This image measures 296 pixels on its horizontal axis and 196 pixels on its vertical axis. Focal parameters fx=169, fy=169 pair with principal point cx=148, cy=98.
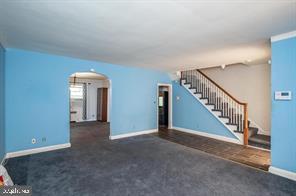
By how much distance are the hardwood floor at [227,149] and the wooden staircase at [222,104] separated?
0.60 meters

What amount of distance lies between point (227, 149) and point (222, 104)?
1.91 m

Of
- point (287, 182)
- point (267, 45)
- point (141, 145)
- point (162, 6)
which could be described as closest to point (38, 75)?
point (141, 145)

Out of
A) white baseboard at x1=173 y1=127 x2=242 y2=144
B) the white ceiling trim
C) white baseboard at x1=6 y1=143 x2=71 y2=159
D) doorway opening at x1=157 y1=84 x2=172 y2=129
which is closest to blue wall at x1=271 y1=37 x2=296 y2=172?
the white ceiling trim

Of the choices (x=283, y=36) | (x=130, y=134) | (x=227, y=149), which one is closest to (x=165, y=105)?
(x=130, y=134)

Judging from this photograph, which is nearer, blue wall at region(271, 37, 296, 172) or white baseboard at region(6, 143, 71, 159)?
blue wall at region(271, 37, 296, 172)

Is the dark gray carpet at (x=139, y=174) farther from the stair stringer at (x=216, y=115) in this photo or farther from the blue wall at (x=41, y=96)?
the stair stringer at (x=216, y=115)

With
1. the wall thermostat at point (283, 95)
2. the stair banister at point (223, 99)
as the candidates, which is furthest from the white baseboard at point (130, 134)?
the wall thermostat at point (283, 95)

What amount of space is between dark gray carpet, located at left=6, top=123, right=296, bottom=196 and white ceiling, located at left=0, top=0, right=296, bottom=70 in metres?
2.73

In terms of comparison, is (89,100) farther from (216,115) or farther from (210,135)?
(216,115)

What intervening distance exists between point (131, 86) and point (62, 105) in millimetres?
2571

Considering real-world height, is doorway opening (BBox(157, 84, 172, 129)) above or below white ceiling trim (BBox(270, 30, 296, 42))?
below

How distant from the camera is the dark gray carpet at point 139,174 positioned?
9.18 ft

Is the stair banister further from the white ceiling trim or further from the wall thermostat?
the white ceiling trim

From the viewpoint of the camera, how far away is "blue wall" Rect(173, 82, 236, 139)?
20.7 ft
